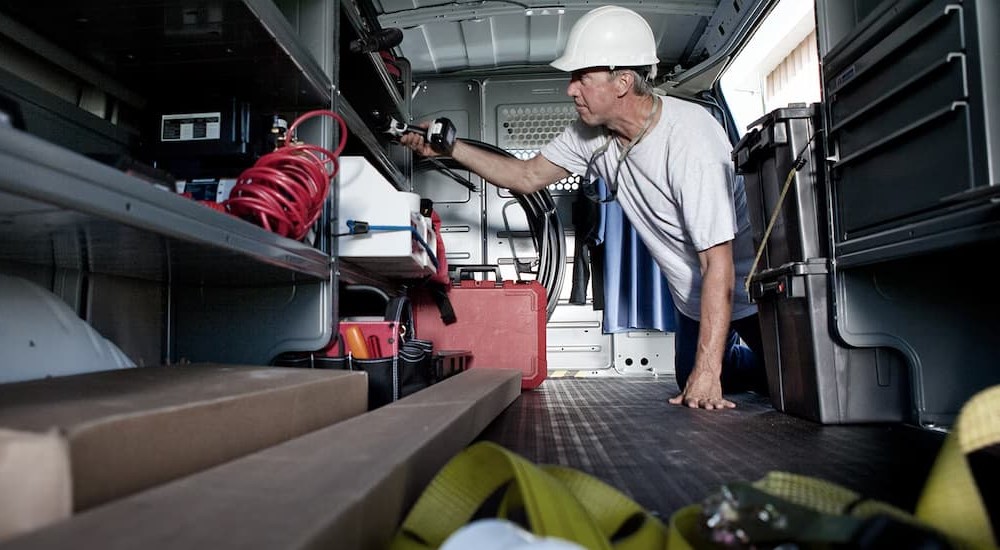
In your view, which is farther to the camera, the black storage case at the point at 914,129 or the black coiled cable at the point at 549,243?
the black coiled cable at the point at 549,243

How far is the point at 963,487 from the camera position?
0.48 m

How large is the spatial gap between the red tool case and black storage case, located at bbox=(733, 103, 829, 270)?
1038mm

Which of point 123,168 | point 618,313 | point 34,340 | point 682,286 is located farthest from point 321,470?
point 618,313

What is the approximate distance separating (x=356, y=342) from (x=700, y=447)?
3.22ft

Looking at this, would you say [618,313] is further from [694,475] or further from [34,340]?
[34,340]

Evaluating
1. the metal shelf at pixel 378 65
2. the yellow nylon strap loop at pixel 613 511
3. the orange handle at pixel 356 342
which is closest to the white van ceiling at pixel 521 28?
the metal shelf at pixel 378 65

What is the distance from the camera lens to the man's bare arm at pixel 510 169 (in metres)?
2.26

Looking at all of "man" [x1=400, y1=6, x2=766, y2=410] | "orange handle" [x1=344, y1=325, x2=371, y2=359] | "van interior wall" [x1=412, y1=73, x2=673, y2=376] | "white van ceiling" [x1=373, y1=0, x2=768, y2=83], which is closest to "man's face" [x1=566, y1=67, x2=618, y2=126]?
"man" [x1=400, y1=6, x2=766, y2=410]

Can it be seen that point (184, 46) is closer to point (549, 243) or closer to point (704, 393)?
point (704, 393)

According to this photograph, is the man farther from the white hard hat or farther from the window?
the window

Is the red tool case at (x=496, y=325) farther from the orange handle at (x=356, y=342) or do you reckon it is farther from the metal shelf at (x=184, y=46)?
the metal shelf at (x=184, y=46)

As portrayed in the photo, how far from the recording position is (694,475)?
876 mm

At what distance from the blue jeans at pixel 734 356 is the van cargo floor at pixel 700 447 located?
1.79 feet

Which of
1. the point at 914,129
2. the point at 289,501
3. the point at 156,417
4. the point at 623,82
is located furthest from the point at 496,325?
the point at 289,501
